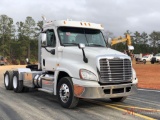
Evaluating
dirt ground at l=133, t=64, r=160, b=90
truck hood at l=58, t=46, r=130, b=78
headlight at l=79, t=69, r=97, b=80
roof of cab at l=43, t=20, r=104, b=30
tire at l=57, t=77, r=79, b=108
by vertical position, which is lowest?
dirt ground at l=133, t=64, r=160, b=90

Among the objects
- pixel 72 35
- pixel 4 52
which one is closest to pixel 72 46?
pixel 72 35

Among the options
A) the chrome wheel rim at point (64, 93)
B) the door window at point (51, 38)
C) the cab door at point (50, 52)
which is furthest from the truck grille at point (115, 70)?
the door window at point (51, 38)

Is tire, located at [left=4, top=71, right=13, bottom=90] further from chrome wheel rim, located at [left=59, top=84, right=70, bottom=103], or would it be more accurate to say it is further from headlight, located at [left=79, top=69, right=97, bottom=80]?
headlight, located at [left=79, top=69, right=97, bottom=80]

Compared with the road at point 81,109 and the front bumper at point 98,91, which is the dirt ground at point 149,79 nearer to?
the road at point 81,109

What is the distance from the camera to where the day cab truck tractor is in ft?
28.2

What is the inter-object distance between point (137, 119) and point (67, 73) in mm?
2651

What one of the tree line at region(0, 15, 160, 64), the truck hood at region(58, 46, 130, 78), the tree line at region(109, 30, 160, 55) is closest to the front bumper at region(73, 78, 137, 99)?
the truck hood at region(58, 46, 130, 78)

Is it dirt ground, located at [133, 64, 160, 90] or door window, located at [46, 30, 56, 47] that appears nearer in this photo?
door window, located at [46, 30, 56, 47]

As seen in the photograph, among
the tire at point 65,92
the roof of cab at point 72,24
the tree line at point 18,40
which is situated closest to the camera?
the tire at point 65,92

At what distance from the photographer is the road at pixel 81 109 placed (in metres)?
8.02

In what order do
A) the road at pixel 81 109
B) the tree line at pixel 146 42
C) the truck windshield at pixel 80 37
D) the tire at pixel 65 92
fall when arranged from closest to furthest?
the road at pixel 81 109 < the tire at pixel 65 92 < the truck windshield at pixel 80 37 < the tree line at pixel 146 42

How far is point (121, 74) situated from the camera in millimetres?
8977

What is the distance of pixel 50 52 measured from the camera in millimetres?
10375

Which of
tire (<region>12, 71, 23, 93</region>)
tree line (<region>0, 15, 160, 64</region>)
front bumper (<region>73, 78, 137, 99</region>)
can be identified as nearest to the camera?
front bumper (<region>73, 78, 137, 99</region>)
